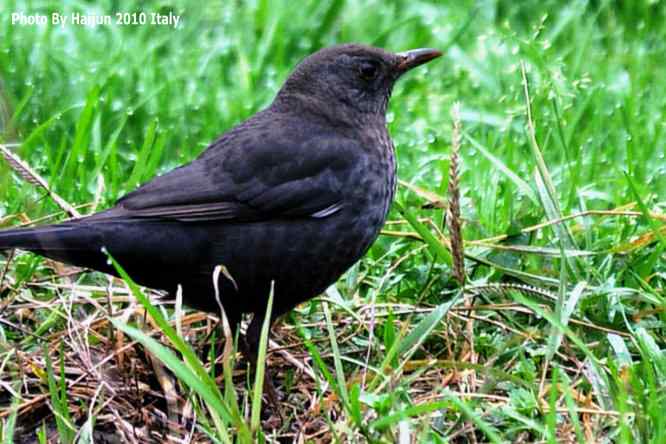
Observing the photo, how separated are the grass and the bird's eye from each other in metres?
0.56

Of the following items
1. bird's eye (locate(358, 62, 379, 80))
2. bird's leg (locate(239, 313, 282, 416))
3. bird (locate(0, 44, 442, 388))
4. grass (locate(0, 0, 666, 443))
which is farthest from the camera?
bird's eye (locate(358, 62, 379, 80))

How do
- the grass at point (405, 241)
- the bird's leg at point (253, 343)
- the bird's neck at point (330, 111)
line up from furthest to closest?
the bird's neck at point (330, 111)
the bird's leg at point (253, 343)
the grass at point (405, 241)

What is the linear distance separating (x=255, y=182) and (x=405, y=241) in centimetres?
91

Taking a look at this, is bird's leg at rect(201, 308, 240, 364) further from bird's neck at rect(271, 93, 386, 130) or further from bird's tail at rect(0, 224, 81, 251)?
bird's neck at rect(271, 93, 386, 130)

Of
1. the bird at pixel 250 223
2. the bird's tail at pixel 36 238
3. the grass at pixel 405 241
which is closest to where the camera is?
the grass at pixel 405 241

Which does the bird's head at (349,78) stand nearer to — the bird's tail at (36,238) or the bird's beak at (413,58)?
the bird's beak at (413,58)

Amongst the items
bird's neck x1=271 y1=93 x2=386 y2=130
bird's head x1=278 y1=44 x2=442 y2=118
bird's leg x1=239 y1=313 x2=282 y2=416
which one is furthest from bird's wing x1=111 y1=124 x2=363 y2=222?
bird's leg x1=239 y1=313 x2=282 y2=416

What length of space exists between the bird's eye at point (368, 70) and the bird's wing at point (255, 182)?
40cm

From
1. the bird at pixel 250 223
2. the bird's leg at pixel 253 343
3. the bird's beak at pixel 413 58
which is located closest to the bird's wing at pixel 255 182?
the bird at pixel 250 223

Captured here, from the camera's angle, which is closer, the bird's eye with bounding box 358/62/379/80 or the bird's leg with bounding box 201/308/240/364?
the bird's leg with bounding box 201/308/240/364

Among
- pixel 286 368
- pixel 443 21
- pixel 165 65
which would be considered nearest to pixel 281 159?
pixel 286 368

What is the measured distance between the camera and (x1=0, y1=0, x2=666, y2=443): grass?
159 inches

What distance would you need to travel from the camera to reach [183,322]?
496 centimetres

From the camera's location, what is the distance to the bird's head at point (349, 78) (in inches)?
196
